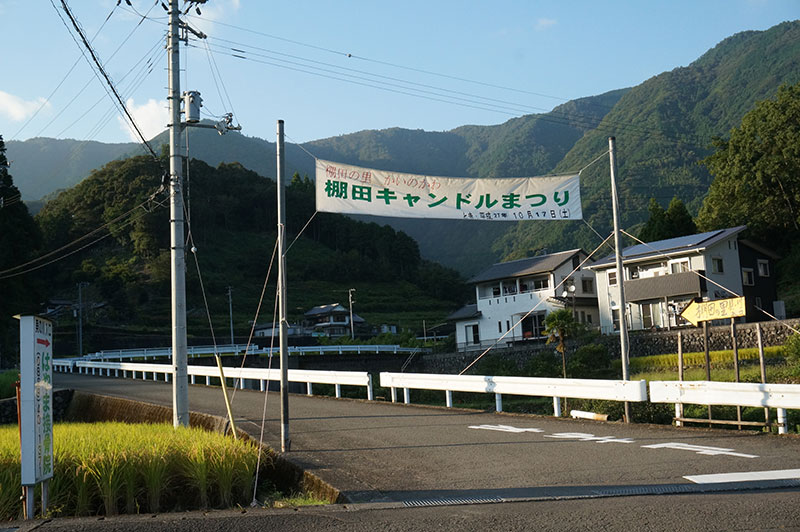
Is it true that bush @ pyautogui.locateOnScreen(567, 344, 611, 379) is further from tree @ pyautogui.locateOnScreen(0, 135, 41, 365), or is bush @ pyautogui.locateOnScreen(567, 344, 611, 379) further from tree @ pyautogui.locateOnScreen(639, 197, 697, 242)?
tree @ pyautogui.locateOnScreen(0, 135, 41, 365)

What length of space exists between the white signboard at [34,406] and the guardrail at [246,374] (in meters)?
7.68

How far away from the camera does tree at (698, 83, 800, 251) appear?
4903cm

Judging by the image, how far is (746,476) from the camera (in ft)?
24.3

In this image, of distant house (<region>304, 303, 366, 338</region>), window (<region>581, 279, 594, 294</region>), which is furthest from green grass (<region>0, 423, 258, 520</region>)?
distant house (<region>304, 303, 366, 338</region>)

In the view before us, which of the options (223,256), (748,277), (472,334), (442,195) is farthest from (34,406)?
(223,256)

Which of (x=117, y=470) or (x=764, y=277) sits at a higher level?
(x=764, y=277)

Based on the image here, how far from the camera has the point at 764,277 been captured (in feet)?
144

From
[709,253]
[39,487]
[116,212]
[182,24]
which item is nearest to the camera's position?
[39,487]

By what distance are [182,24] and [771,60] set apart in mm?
149298

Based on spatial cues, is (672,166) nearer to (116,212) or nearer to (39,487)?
(116,212)

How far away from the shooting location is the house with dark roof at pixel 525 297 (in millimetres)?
49625

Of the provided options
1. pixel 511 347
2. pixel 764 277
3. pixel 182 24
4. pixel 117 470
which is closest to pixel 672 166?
pixel 764 277

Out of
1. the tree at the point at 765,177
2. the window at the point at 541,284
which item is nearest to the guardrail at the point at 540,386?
the window at the point at 541,284

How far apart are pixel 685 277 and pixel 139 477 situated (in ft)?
120
